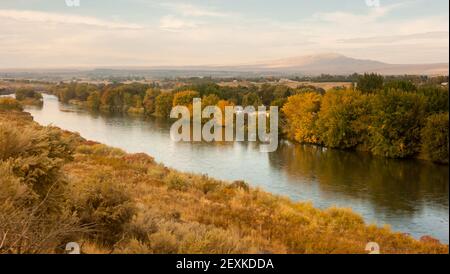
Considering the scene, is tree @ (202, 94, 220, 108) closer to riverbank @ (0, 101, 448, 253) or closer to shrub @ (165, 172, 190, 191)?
shrub @ (165, 172, 190, 191)

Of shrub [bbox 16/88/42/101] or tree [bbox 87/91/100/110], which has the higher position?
shrub [bbox 16/88/42/101]

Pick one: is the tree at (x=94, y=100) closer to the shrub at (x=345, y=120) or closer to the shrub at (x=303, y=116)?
the shrub at (x=303, y=116)

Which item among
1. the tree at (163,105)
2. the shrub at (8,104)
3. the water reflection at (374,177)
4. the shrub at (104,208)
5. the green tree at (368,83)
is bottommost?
the water reflection at (374,177)

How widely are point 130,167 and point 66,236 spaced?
43.7 feet

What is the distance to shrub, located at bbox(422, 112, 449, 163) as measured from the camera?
25.1 meters

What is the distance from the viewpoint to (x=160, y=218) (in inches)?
334

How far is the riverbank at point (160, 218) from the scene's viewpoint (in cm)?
599

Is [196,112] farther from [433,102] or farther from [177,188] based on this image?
[177,188]

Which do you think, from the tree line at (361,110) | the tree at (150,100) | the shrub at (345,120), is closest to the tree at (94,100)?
the tree at (150,100)

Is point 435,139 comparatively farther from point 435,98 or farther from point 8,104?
point 8,104

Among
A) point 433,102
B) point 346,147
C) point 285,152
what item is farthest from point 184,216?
point 346,147

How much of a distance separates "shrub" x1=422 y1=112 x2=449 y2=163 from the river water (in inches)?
28.3
